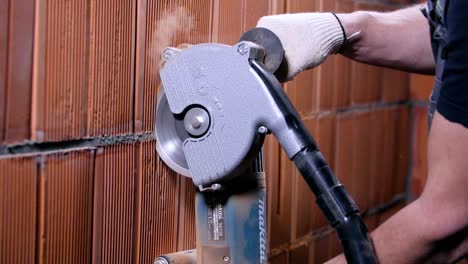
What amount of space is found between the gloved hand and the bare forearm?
148 millimetres

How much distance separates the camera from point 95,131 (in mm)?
985

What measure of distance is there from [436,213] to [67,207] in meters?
0.65

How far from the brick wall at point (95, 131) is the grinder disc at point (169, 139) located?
0.11ft

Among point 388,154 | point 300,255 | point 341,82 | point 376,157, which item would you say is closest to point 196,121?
point 300,255

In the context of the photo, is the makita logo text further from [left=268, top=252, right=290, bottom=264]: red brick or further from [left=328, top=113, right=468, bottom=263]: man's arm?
[left=268, top=252, right=290, bottom=264]: red brick

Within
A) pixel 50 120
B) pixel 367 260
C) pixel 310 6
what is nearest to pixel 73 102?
pixel 50 120

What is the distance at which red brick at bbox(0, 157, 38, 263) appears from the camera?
0.84 m

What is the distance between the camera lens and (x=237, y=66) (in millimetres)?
933

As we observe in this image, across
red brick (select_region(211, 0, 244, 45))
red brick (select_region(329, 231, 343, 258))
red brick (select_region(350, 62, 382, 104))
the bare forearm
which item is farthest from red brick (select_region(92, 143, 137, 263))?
red brick (select_region(350, 62, 382, 104))

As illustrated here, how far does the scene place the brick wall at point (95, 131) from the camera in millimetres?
854

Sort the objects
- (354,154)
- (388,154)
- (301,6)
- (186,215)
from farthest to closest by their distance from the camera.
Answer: (388,154)
(354,154)
(301,6)
(186,215)

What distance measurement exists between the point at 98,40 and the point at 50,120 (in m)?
0.18

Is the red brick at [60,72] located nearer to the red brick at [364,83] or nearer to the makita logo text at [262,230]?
the makita logo text at [262,230]

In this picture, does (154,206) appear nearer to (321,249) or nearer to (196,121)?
(196,121)
